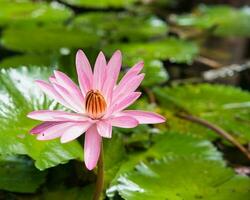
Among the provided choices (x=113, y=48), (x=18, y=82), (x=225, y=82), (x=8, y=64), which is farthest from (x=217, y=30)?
(x=18, y=82)

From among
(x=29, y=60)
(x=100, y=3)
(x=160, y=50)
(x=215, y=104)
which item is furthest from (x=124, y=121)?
(x=100, y=3)

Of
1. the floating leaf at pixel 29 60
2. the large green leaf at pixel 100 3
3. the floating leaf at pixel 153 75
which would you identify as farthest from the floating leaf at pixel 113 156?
the large green leaf at pixel 100 3

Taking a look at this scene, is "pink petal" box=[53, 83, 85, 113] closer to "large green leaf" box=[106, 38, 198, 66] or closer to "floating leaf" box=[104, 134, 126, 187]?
"floating leaf" box=[104, 134, 126, 187]

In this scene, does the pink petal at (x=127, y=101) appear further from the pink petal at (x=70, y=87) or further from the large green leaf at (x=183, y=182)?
the large green leaf at (x=183, y=182)

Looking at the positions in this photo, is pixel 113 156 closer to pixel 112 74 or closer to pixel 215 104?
pixel 112 74

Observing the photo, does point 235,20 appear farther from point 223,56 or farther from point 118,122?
point 118,122

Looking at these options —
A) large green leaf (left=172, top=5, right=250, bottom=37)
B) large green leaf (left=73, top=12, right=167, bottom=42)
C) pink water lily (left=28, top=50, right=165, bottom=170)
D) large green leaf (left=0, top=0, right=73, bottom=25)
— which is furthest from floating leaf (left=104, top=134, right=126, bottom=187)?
large green leaf (left=172, top=5, right=250, bottom=37)
